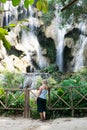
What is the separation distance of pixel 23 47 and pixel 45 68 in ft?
9.46

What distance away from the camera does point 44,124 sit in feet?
30.1

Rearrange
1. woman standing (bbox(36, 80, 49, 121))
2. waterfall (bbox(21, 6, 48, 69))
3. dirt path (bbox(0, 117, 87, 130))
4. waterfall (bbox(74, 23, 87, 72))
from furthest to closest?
waterfall (bbox(21, 6, 48, 69)) < waterfall (bbox(74, 23, 87, 72)) < woman standing (bbox(36, 80, 49, 121)) < dirt path (bbox(0, 117, 87, 130))

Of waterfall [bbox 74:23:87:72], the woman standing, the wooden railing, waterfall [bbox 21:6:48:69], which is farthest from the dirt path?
waterfall [bbox 21:6:48:69]

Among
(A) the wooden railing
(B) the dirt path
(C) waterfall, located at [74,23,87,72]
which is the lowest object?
(B) the dirt path

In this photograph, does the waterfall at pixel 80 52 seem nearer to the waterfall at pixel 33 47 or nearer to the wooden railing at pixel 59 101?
the waterfall at pixel 33 47

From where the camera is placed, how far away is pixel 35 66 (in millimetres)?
26031

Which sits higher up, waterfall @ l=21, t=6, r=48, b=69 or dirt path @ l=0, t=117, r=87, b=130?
waterfall @ l=21, t=6, r=48, b=69

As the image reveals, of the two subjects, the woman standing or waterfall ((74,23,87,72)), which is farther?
waterfall ((74,23,87,72))

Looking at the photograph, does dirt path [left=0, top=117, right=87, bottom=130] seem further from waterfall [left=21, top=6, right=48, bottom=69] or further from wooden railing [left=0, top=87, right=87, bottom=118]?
waterfall [left=21, top=6, right=48, bottom=69]

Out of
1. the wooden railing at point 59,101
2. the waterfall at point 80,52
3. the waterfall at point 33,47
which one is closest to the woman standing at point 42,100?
the wooden railing at point 59,101

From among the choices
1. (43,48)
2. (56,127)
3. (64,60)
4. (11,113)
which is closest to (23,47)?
(43,48)

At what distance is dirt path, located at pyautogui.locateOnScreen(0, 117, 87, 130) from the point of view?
27.7 feet

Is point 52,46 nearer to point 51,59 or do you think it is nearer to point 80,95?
point 51,59

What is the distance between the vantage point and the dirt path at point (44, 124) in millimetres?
8445
